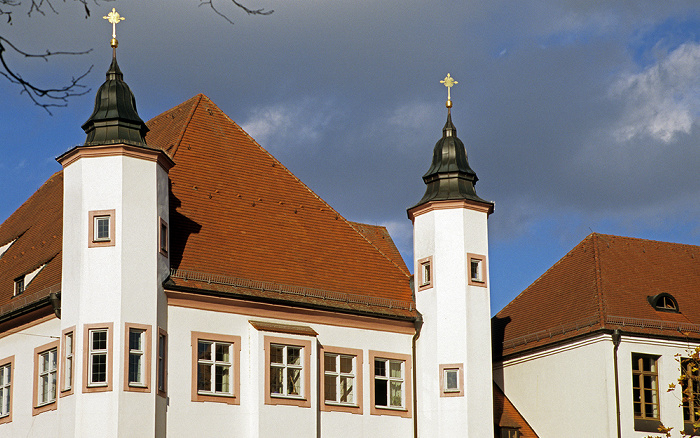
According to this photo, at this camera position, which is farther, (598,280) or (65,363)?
(598,280)

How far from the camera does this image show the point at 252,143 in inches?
1396

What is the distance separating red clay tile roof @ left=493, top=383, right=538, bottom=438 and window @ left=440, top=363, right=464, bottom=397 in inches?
133

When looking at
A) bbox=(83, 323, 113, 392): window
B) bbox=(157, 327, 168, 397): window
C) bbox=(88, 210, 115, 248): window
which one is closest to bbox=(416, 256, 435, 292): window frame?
bbox=(157, 327, 168, 397): window

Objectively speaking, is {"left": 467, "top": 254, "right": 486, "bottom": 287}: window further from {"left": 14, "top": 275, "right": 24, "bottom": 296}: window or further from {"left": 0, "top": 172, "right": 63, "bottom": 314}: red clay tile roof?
{"left": 14, "top": 275, "right": 24, "bottom": 296}: window

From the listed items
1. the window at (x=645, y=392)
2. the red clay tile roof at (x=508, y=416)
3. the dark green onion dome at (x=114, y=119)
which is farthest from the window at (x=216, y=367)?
the window at (x=645, y=392)

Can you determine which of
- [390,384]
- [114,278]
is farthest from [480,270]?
[114,278]

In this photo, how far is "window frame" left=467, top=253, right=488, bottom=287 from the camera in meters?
33.2

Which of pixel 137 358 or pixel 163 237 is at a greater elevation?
pixel 163 237

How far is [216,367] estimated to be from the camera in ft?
96.5

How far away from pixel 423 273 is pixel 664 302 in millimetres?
8818

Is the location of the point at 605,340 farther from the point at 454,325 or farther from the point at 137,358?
the point at 137,358

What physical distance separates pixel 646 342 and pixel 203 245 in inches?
561

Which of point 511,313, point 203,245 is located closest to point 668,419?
point 511,313

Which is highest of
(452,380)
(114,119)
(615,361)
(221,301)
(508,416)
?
(114,119)
